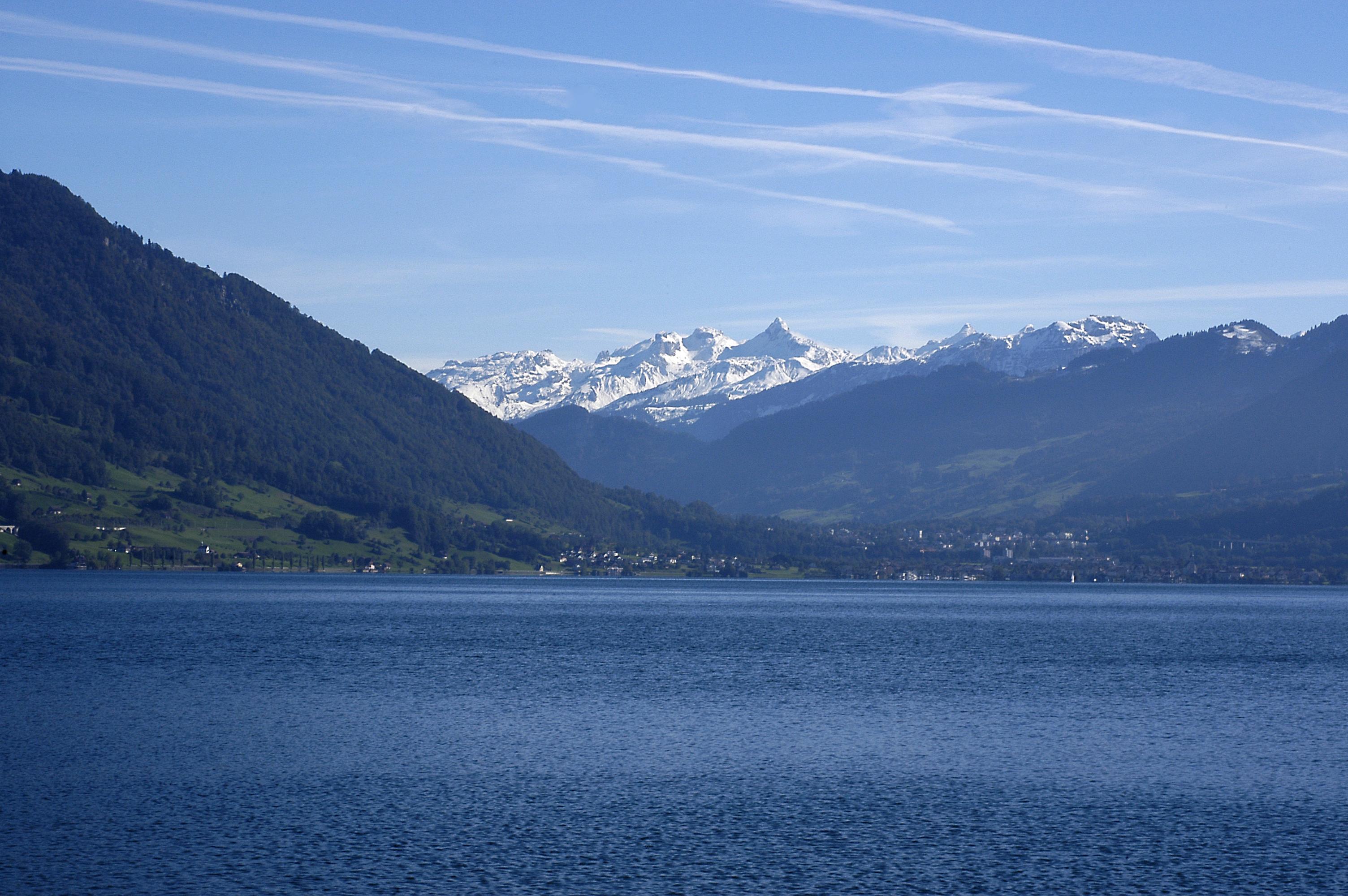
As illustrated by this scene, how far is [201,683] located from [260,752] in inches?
1028

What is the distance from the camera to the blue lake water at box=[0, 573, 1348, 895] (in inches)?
1593

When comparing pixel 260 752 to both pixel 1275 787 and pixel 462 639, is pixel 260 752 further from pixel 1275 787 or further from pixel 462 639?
pixel 462 639

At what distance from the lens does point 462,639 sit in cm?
12156

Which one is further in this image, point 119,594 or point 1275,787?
point 119,594

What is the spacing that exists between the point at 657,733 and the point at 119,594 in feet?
437

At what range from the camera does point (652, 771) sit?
55656mm

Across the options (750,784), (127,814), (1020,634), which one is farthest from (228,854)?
(1020,634)

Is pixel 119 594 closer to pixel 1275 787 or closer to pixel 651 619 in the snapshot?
pixel 651 619

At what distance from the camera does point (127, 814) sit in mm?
45719

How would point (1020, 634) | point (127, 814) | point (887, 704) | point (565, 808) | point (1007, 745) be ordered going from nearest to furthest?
1. point (127, 814)
2. point (565, 808)
3. point (1007, 745)
4. point (887, 704)
5. point (1020, 634)

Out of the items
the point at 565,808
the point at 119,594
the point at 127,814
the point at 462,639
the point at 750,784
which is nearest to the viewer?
the point at 127,814

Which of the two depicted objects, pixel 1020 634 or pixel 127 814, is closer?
pixel 127 814

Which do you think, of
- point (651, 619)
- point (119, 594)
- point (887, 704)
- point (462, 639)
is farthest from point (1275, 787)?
point (119, 594)

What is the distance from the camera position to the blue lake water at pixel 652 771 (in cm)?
4047
